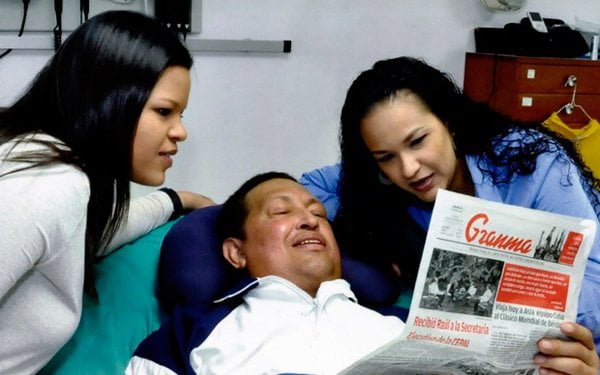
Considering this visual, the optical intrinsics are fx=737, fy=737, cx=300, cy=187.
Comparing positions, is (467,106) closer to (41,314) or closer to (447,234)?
(447,234)

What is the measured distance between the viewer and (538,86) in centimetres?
327

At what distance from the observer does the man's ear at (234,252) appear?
68.3 inches

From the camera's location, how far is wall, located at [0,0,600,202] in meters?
3.17

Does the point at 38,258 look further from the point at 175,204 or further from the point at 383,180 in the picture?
the point at 383,180

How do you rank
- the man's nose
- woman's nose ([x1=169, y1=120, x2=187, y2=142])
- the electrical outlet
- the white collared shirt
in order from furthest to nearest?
the electrical outlet < the man's nose < the white collared shirt < woman's nose ([x1=169, y1=120, x2=187, y2=142])

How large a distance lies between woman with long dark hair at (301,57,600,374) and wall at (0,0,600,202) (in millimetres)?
1401

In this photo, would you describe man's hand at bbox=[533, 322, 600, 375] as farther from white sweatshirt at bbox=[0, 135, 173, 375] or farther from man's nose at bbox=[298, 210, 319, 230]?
white sweatshirt at bbox=[0, 135, 173, 375]

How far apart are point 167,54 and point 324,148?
7.06ft

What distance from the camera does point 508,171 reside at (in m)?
1.65

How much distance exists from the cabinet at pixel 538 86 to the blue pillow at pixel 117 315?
6.36 ft

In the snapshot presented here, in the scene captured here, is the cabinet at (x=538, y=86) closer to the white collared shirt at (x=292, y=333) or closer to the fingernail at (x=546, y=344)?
the white collared shirt at (x=292, y=333)

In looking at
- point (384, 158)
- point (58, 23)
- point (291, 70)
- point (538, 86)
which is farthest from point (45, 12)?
point (538, 86)

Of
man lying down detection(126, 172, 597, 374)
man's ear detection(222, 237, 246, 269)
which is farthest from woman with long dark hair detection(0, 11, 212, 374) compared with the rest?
man's ear detection(222, 237, 246, 269)

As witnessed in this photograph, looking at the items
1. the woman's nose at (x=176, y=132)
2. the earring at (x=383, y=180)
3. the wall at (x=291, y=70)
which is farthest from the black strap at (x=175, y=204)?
the wall at (x=291, y=70)
